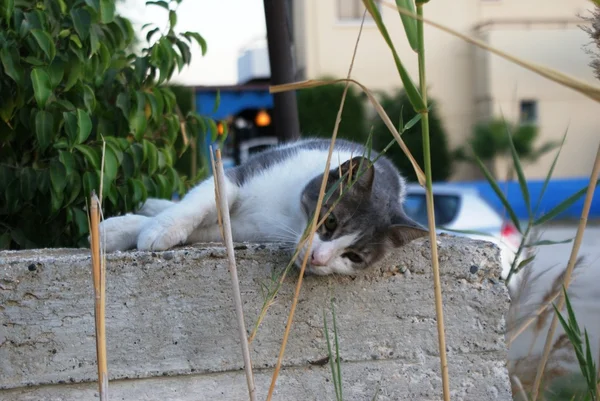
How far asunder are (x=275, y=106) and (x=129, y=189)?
1.08 meters

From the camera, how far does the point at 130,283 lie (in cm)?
193

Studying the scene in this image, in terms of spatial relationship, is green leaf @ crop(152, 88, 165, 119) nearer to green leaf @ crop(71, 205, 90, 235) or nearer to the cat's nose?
green leaf @ crop(71, 205, 90, 235)

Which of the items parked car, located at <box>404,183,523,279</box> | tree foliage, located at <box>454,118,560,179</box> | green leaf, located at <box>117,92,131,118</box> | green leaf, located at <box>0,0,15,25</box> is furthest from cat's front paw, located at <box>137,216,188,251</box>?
tree foliage, located at <box>454,118,560,179</box>

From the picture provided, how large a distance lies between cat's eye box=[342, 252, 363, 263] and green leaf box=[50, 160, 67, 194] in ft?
3.09

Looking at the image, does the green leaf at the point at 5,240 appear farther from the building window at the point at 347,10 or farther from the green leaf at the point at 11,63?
the building window at the point at 347,10

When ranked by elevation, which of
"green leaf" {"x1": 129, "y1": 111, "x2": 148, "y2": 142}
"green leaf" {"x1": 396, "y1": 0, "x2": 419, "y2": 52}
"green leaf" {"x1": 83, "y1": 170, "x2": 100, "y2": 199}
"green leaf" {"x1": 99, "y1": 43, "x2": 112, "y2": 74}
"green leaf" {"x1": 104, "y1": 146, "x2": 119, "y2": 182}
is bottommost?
"green leaf" {"x1": 83, "y1": 170, "x2": 100, "y2": 199}

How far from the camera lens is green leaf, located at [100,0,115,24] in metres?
2.44

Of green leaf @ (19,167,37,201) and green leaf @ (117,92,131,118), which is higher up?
green leaf @ (117,92,131,118)

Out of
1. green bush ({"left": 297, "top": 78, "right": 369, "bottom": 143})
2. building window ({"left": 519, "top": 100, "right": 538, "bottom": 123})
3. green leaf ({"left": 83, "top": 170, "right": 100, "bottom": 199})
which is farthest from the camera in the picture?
building window ({"left": 519, "top": 100, "right": 538, "bottom": 123})

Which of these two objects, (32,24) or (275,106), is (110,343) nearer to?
(32,24)

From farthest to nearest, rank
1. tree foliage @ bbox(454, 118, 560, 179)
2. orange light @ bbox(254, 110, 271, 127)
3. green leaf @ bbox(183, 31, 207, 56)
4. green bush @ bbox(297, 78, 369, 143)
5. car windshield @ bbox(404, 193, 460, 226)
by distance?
green bush @ bbox(297, 78, 369, 143), orange light @ bbox(254, 110, 271, 127), tree foliage @ bbox(454, 118, 560, 179), car windshield @ bbox(404, 193, 460, 226), green leaf @ bbox(183, 31, 207, 56)

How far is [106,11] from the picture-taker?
246 cm

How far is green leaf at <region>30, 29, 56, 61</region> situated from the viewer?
2.32m

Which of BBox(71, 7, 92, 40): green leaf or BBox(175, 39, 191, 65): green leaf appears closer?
BBox(71, 7, 92, 40): green leaf
